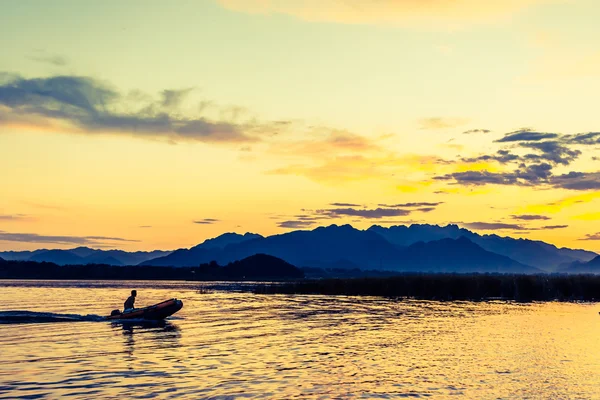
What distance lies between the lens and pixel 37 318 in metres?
44.4

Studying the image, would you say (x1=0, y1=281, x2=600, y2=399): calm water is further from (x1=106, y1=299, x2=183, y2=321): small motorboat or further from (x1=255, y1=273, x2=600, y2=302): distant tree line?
(x1=255, y1=273, x2=600, y2=302): distant tree line

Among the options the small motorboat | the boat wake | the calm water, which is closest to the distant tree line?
the calm water

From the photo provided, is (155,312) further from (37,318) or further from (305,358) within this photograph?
(305,358)

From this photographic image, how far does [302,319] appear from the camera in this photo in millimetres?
47719

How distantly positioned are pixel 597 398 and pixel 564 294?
63148mm

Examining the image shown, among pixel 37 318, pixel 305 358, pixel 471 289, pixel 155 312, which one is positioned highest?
pixel 471 289

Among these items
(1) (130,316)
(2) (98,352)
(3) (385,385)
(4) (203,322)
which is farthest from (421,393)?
(1) (130,316)

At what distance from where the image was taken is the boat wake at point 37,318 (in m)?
43.4

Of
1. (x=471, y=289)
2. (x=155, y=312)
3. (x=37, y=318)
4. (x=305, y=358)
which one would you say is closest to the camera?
(x=305, y=358)

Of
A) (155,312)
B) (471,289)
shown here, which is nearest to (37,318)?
(155,312)

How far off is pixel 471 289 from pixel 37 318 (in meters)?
58.8

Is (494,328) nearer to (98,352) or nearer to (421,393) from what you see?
(421,393)

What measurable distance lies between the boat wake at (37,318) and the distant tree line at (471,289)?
49.0 meters

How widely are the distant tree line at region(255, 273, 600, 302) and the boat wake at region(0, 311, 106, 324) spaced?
48953 millimetres
